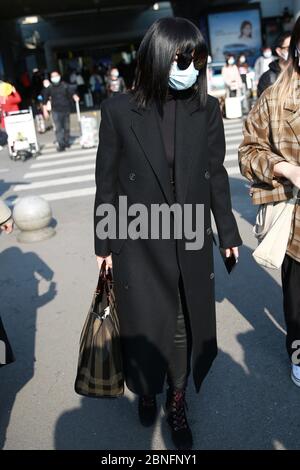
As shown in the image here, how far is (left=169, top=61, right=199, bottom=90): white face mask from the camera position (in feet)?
6.85

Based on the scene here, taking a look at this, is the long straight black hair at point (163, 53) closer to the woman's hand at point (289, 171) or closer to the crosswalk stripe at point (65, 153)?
the woman's hand at point (289, 171)

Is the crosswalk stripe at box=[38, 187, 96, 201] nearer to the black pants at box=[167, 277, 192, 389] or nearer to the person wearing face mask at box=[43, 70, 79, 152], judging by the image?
the person wearing face mask at box=[43, 70, 79, 152]

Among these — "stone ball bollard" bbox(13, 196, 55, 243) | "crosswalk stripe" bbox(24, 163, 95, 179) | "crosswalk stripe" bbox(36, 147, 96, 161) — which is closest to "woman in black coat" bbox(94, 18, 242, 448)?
"stone ball bollard" bbox(13, 196, 55, 243)

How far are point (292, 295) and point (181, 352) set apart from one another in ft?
2.34

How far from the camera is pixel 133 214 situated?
231cm

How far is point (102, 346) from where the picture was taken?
A: 7.89 feet

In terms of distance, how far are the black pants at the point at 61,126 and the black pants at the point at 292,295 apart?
1027 centimetres

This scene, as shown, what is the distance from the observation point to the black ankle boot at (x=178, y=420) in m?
2.46

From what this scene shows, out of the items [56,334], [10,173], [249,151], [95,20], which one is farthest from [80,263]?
[95,20]

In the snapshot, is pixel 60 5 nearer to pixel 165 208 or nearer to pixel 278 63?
pixel 278 63

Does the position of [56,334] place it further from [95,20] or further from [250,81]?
[95,20]

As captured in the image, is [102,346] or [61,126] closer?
[102,346]

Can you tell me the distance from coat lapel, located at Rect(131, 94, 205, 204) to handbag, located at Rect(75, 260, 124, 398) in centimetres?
57

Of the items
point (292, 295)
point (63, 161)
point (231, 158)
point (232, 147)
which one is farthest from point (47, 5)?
point (292, 295)
